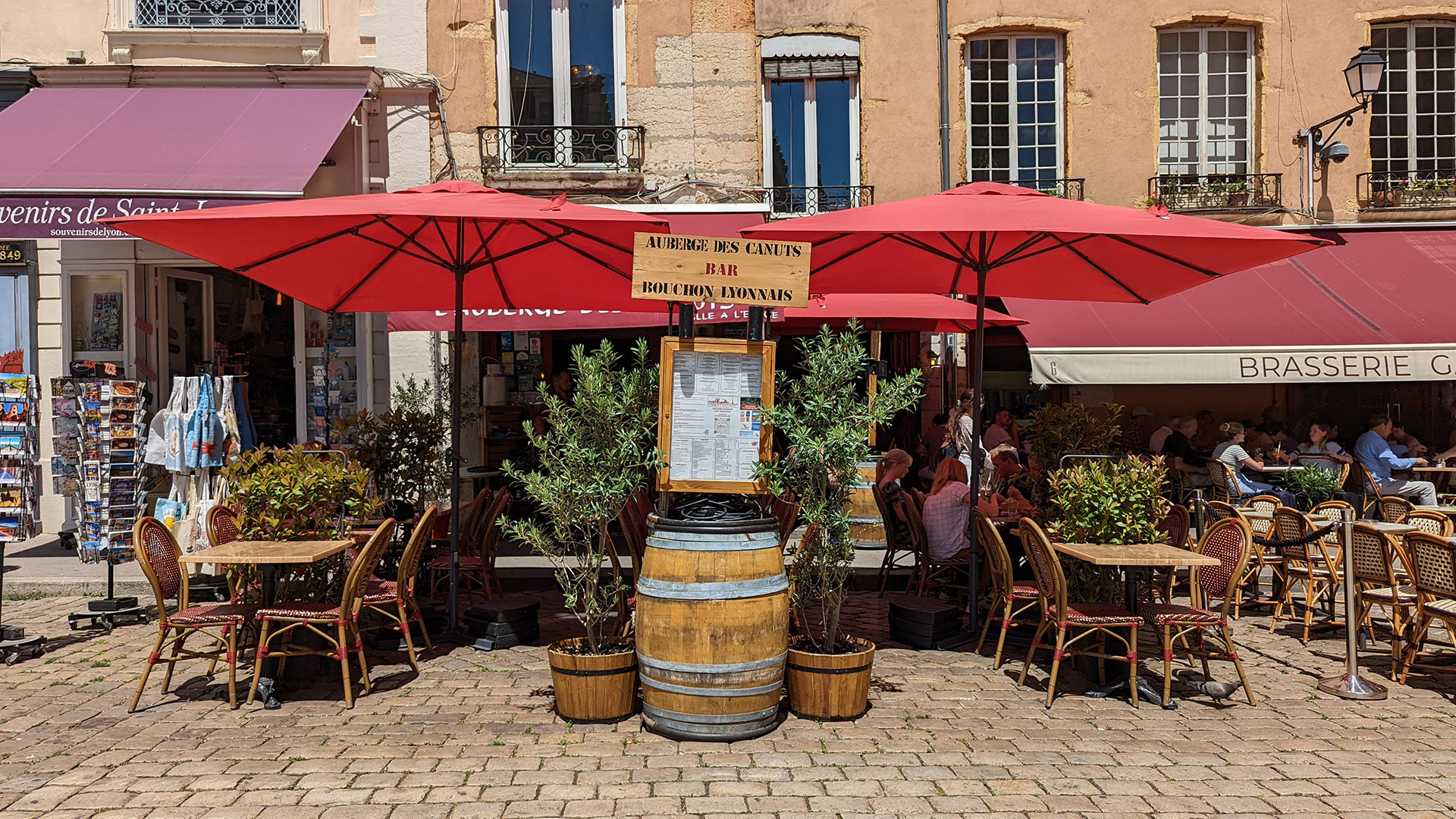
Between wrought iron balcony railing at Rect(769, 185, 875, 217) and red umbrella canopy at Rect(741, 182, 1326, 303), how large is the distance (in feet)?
12.8

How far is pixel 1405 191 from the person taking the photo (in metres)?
11.6

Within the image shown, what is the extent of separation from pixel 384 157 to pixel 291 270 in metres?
4.88

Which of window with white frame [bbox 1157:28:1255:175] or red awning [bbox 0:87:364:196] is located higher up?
window with white frame [bbox 1157:28:1255:175]

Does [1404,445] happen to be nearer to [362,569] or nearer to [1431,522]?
[1431,522]

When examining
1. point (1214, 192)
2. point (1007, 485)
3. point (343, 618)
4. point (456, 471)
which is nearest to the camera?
point (343, 618)

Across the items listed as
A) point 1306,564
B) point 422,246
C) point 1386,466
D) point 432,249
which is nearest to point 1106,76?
point 1386,466

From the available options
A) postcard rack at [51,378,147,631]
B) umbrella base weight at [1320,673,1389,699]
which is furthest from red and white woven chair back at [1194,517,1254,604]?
postcard rack at [51,378,147,631]

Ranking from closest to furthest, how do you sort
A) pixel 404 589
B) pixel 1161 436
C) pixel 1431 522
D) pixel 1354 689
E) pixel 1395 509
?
pixel 1354 689 → pixel 404 589 → pixel 1431 522 → pixel 1395 509 → pixel 1161 436

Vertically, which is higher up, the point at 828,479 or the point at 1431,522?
the point at 828,479

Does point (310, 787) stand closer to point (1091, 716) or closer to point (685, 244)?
point (685, 244)

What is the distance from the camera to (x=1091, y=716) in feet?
15.9

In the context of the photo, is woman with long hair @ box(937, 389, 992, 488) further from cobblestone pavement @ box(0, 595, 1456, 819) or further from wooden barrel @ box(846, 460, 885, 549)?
cobblestone pavement @ box(0, 595, 1456, 819)

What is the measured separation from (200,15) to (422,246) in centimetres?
642

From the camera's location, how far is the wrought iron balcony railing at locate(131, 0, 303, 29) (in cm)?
1063
